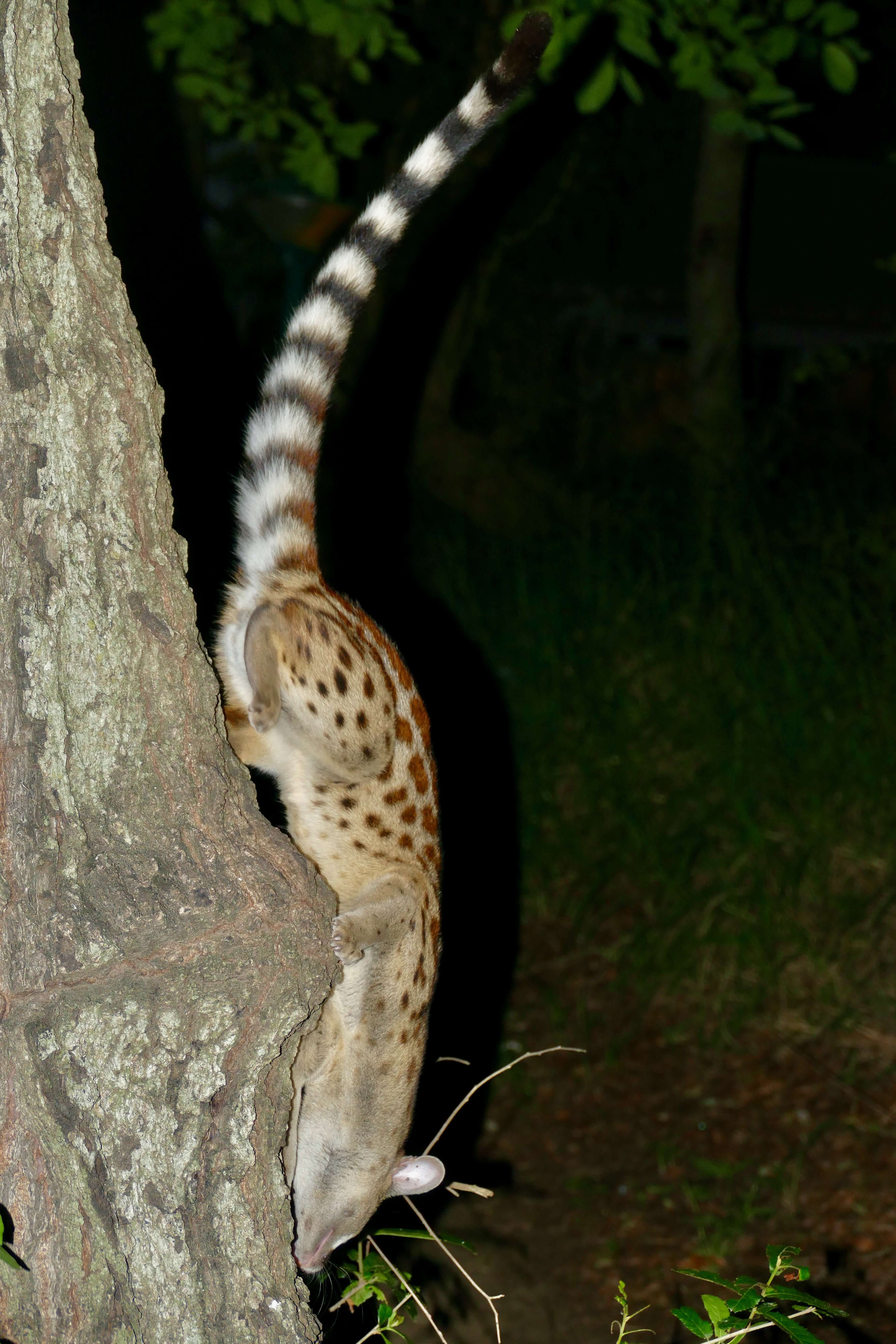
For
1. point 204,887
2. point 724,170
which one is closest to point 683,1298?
point 204,887

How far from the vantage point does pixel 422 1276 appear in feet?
15.2

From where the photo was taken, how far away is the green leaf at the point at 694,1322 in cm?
184

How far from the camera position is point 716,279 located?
30.9 feet

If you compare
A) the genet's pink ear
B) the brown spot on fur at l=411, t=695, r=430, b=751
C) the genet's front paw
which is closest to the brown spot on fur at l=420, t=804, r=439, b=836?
the brown spot on fur at l=411, t=695, r=430, b=751

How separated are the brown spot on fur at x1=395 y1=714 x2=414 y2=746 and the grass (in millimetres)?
3203

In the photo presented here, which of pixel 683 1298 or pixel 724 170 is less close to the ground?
pixel 724 170

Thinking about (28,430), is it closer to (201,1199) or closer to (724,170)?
(201,1199)

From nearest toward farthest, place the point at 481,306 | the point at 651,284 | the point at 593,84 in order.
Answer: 1. the point at 593,84
2. the point at 481,306
3. the point at 651,284

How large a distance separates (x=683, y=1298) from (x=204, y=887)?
12.0 feet

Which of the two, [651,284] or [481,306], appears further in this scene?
[651,284]

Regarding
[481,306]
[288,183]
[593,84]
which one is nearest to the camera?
[593,84]

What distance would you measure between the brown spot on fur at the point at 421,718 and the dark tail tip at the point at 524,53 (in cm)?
153

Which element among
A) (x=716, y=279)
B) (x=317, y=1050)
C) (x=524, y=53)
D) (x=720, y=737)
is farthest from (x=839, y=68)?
(x=716, y=279)

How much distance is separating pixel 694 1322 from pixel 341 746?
60.8 inches
